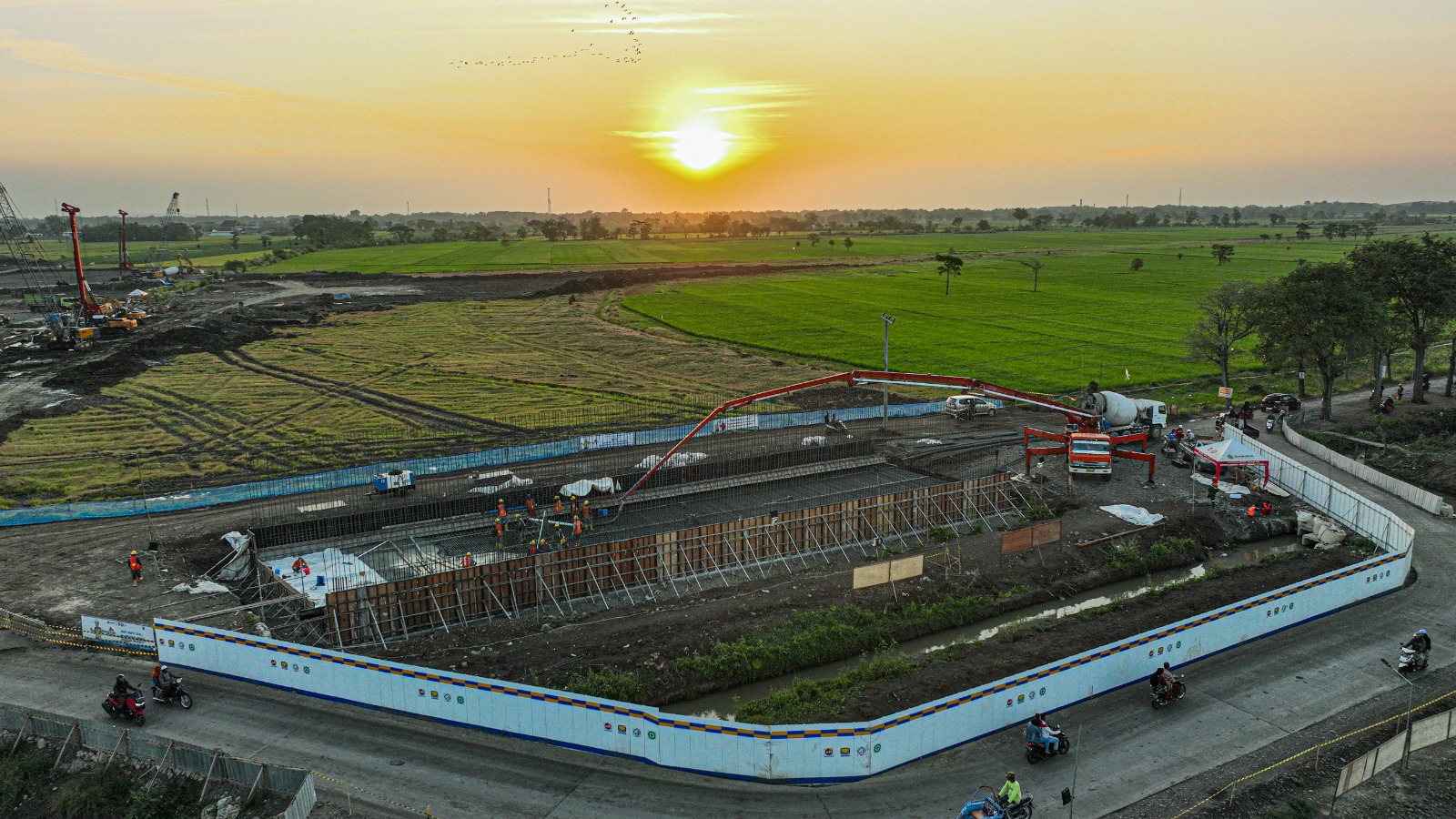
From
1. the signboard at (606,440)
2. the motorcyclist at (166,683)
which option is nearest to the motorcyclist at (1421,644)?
the motorcyclist at (166,683)

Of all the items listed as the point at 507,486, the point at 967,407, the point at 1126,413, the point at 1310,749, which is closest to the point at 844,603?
the point at 1310,749

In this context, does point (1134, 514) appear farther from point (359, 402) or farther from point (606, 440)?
point (359, 402)

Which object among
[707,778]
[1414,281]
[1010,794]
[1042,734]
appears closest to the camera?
[1010,794]

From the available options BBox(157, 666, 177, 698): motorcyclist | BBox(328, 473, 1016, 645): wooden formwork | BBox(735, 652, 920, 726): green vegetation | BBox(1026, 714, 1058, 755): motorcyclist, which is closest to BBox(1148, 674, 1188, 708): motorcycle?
BBox(1026, 714, 1058, 755): motorcyclist

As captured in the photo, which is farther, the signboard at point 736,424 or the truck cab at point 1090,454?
the signboard at point 736,424

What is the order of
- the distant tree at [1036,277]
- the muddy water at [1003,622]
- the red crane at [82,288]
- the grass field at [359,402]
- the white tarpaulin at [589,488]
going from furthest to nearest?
the distant tree at [1036,277], the red crane at [82,288], the grass field at [359,402], the white tarpaulin at [589,488], the muddy water at [1003,622]

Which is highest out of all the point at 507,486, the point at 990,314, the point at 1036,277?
the point at 1036,277

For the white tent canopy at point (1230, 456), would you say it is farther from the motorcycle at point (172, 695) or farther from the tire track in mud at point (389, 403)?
the motorcycle at point (172, 695)
